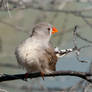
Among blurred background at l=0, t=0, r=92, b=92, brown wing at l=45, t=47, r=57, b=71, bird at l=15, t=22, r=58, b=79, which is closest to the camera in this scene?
bird at l=15, t=22, r=58, b=79

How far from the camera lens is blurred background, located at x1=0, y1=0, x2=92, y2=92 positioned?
6.70 metres

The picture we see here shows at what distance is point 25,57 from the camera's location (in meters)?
4.52

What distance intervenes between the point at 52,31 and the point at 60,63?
2307 mm

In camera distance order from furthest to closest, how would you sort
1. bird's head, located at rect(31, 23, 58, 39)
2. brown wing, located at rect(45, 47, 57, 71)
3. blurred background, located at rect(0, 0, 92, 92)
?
1. blurred background, located at rect(0, 0, 92, 92)
2. bird's head, located at rect(31, 23, 58, 39)
3. brown wing, located at rect(45, 47, 57, 71)

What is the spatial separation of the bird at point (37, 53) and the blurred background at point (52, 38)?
1.44 ft

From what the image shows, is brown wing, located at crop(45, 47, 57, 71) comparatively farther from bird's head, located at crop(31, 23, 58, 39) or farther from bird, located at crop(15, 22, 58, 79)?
bird's head, located at crop(31, 23, 58, 39)

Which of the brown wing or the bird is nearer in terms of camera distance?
the bird

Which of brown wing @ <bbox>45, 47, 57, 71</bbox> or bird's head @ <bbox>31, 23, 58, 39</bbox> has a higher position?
bird's head @ <bbox>31, 23, 58, 39</bbox>

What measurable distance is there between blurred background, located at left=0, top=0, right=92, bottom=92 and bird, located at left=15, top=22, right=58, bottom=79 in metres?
0.44

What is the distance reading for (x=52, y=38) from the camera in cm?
802

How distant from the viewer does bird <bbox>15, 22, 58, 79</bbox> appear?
4.52 m

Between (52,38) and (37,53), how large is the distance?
350 centimetres

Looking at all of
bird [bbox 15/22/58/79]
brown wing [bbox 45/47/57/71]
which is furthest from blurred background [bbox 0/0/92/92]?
bird [bbox 15/22/58/79]

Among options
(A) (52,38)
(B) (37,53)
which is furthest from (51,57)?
(A) (52,38)
